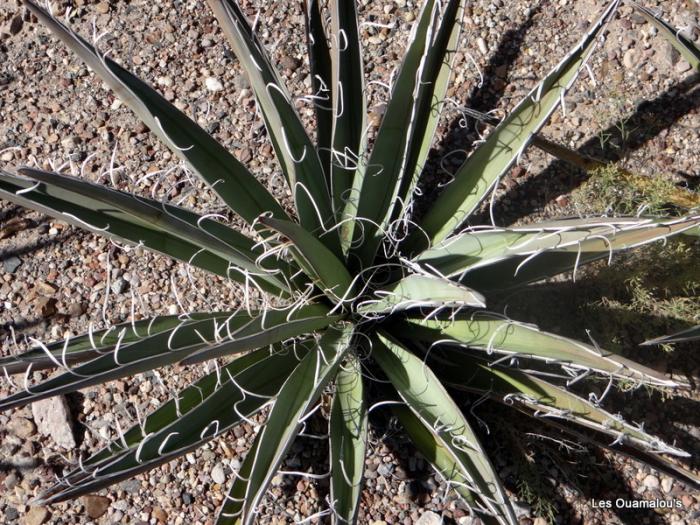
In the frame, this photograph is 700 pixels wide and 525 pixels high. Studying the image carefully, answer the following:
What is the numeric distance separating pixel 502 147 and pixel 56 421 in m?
1.46

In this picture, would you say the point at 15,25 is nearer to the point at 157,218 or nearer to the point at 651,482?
the point at 157,218

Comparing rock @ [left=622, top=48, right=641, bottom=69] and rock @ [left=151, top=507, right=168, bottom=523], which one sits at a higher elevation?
rock @ [left=622, top=48, right=641, bottom=69]

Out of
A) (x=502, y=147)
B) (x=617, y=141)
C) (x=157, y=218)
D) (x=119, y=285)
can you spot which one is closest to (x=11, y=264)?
(x=119, y=285)

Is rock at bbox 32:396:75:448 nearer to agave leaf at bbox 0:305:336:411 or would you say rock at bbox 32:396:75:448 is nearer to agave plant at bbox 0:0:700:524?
agave plant at bbox 0:0:700:524

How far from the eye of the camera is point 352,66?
1.60 m

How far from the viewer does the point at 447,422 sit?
1.46m

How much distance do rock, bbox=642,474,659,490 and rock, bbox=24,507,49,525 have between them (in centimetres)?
167

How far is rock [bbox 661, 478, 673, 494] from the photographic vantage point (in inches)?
75.5

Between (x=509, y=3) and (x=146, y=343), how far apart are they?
1.71 m

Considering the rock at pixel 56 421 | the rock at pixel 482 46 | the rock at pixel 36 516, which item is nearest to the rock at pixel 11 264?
the rock at pixel 56 421

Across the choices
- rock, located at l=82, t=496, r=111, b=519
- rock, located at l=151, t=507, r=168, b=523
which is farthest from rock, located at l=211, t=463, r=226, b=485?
rock, located at l=82, t=496, r=111, b=519

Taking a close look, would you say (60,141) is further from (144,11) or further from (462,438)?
(462,438)

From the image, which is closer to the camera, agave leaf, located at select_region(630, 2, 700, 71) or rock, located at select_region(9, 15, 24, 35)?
agave leaf, located at select_region(630, 2, 700, 71)

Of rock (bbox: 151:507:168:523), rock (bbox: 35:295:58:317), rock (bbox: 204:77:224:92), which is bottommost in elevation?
rock (bbox: 151:507:168:523)
